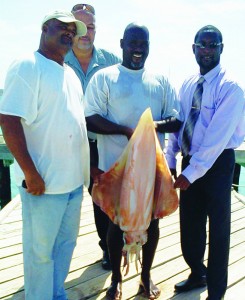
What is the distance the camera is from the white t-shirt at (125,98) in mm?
2734

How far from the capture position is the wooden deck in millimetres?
3137

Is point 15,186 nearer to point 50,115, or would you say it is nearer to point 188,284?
point 188,284

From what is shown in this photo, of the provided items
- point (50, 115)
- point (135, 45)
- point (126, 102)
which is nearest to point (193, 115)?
point (126, 102)

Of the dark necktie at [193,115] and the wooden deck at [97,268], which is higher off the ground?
the dark necktie at [193,115]

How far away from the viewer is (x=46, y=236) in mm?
2467

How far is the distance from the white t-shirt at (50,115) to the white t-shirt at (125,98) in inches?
9.4

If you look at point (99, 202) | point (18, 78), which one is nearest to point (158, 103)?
point (99, 202)

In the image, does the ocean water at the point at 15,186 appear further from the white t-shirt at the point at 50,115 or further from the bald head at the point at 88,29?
the white t-shirt at the point at 50,115

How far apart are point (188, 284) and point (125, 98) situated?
66.0 inches

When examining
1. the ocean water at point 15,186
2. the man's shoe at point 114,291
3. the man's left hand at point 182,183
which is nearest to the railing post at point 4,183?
the ocean water at point 15,186

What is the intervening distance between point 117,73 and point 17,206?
10.6ft

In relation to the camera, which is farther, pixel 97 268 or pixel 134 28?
pixel 97 268

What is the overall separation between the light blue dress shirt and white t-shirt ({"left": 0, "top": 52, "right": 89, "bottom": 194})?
831 mm

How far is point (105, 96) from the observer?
2.77 metres
